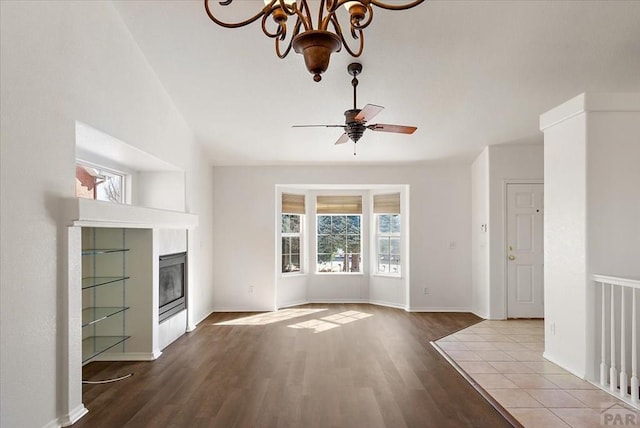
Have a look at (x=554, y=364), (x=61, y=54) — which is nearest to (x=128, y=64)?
(x=61, y=54)

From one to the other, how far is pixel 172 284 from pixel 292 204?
8.80 feet

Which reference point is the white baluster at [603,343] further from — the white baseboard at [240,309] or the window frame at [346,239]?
the white baseboard at [240,309]

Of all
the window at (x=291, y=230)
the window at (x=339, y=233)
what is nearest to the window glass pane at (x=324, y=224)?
the window at (x=339, y=233)

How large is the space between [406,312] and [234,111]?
4.06m

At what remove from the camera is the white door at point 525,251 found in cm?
591

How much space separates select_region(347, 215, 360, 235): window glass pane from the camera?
7309 millimetres

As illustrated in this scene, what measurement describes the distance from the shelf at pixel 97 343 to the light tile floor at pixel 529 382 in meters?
3.53

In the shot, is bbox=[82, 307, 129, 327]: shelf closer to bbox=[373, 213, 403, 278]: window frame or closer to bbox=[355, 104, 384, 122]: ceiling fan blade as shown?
bbox=[355, 104, 384, 122]: ceiling fan blade

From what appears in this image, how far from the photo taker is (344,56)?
A: 12.9 feet

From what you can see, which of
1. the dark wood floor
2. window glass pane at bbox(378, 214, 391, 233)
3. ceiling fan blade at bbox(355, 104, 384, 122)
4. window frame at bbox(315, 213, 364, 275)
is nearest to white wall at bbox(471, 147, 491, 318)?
the dark wood floor

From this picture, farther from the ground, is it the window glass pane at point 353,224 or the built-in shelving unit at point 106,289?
the window glass pane at point 353,224

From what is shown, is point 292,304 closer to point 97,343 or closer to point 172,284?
point 172,284

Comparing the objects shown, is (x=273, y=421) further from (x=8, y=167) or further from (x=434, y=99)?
(x=434, y=99)

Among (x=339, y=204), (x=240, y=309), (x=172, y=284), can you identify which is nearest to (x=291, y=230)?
(x=339, y=204)
